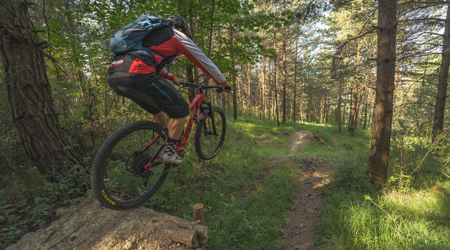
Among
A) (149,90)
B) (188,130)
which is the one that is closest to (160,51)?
(149,90)

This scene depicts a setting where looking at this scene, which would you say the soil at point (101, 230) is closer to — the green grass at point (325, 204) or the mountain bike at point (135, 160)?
the mountain bike at point (135, 160)

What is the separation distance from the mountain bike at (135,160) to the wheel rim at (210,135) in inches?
1.4

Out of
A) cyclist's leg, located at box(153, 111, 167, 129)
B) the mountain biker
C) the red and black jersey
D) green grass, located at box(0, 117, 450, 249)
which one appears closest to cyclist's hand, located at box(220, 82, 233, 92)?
the mountain biker

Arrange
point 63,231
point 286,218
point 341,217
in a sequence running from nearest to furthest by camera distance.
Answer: point 63,231 → point 341,217 → point 286,218

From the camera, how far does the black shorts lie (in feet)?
6.42

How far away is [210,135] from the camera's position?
378cm

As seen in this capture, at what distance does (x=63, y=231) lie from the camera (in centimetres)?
223

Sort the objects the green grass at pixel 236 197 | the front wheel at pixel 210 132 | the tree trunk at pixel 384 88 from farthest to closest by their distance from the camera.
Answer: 1. the tree trunk at pixel 384 88
2. the front wheel at pixel 210 132
3. the green grass at pixel 236 197

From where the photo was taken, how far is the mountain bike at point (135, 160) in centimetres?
200

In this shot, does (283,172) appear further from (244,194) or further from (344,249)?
(344,249)

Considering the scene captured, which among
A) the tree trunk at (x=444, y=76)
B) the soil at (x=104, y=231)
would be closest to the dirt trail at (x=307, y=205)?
the soil at (x=104, y=231)

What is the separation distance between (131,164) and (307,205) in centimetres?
432

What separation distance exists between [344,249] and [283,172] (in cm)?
328

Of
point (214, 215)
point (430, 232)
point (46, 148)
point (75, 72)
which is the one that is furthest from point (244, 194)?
point (75, 72)
